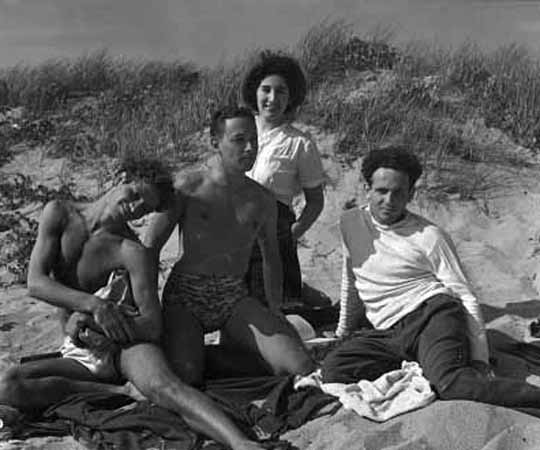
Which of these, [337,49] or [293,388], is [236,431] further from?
[337,49]

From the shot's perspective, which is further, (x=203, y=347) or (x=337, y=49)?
(x=337, y=49)

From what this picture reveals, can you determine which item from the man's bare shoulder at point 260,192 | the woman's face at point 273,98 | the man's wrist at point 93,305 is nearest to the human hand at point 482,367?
the man's bare shoulder at point 260,192

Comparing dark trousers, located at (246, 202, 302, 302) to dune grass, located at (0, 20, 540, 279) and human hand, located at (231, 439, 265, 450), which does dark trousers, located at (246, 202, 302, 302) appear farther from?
dune grass, located at (0, 20, 540, 279)

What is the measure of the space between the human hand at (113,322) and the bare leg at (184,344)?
0.25m

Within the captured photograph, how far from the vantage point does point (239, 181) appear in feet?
14.9

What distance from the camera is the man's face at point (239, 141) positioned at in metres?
4.34

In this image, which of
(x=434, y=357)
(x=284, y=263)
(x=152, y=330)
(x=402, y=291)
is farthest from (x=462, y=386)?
(x=284, y=263)

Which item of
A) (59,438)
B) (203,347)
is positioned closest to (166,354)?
(203,347)

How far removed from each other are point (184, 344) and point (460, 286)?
133 cm

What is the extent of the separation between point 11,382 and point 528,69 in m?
7.90

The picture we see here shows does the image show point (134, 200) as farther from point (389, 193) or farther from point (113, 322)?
point (389, 193)

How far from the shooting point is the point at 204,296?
14.4ft

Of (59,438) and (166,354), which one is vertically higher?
(166,354)

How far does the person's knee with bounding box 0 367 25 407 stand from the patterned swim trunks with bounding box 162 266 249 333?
2.56 ft
